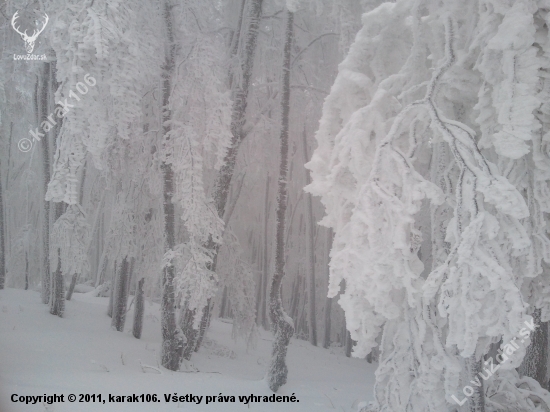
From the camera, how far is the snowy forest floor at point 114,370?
15.7ft

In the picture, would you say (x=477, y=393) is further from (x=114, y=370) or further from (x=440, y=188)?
(x=114, y=370)

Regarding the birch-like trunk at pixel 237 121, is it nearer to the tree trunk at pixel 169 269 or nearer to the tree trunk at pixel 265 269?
the tree trunk at pixel 169 269

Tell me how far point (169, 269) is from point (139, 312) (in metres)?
3.54

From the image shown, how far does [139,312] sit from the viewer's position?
9219 mm

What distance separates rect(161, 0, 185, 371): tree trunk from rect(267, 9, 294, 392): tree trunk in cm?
162

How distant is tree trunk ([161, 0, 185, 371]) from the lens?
20.1ft

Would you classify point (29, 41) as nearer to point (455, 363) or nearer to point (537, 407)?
point (455, 363)

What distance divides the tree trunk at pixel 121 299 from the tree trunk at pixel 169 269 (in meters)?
3.17

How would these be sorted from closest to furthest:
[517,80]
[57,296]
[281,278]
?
[517,80] → [281,278] → [57,296]

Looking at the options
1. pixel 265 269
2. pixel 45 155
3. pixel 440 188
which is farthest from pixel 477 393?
pixel 265 269

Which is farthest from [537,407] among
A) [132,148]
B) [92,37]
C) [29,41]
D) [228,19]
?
[29,41]

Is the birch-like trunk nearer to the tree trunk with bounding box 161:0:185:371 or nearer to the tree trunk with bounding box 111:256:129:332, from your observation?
the tree trunk with bounding box 161:0:185:371

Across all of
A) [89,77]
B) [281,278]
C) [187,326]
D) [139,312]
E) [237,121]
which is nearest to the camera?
[89,77]

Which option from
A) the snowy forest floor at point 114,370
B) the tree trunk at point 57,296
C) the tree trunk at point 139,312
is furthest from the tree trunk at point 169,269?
the tree trunk at point 57,296
